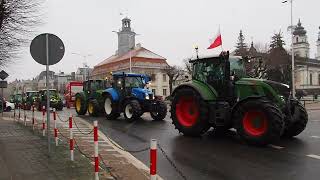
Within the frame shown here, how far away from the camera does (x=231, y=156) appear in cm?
1044

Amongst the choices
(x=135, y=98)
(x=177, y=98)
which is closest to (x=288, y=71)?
(x=135, y=98)

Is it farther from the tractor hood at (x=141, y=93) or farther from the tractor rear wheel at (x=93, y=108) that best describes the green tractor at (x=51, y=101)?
the tractor hood at (x=141, y=93)

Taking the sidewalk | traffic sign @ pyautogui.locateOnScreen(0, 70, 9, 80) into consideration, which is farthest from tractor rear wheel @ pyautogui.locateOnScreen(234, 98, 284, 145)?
traffic sign @ pyautogui.locateOnScreen(0, 70, 9, 80)

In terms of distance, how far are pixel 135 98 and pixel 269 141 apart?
35.6 ft

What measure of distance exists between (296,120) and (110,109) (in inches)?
475

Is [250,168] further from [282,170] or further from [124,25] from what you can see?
[124,25]

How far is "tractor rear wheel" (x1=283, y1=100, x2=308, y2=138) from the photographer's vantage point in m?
12.8

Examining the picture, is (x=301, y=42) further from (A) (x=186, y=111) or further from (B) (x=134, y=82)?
(A) (x=186, y=111)

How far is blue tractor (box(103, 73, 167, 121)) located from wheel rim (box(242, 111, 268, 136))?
8940 mm

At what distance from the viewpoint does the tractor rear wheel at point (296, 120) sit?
12828mm

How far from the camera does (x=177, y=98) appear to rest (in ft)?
49.6

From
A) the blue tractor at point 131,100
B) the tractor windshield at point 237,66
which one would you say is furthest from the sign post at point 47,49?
the blue tractor at point 131,100

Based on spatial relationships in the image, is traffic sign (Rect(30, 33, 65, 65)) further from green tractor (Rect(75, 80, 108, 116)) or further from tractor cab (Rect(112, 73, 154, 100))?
green tractor (Rect(75, 80, 108, 116))

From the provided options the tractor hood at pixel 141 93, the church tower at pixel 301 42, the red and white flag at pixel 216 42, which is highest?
the church tower at pixel 301 42
